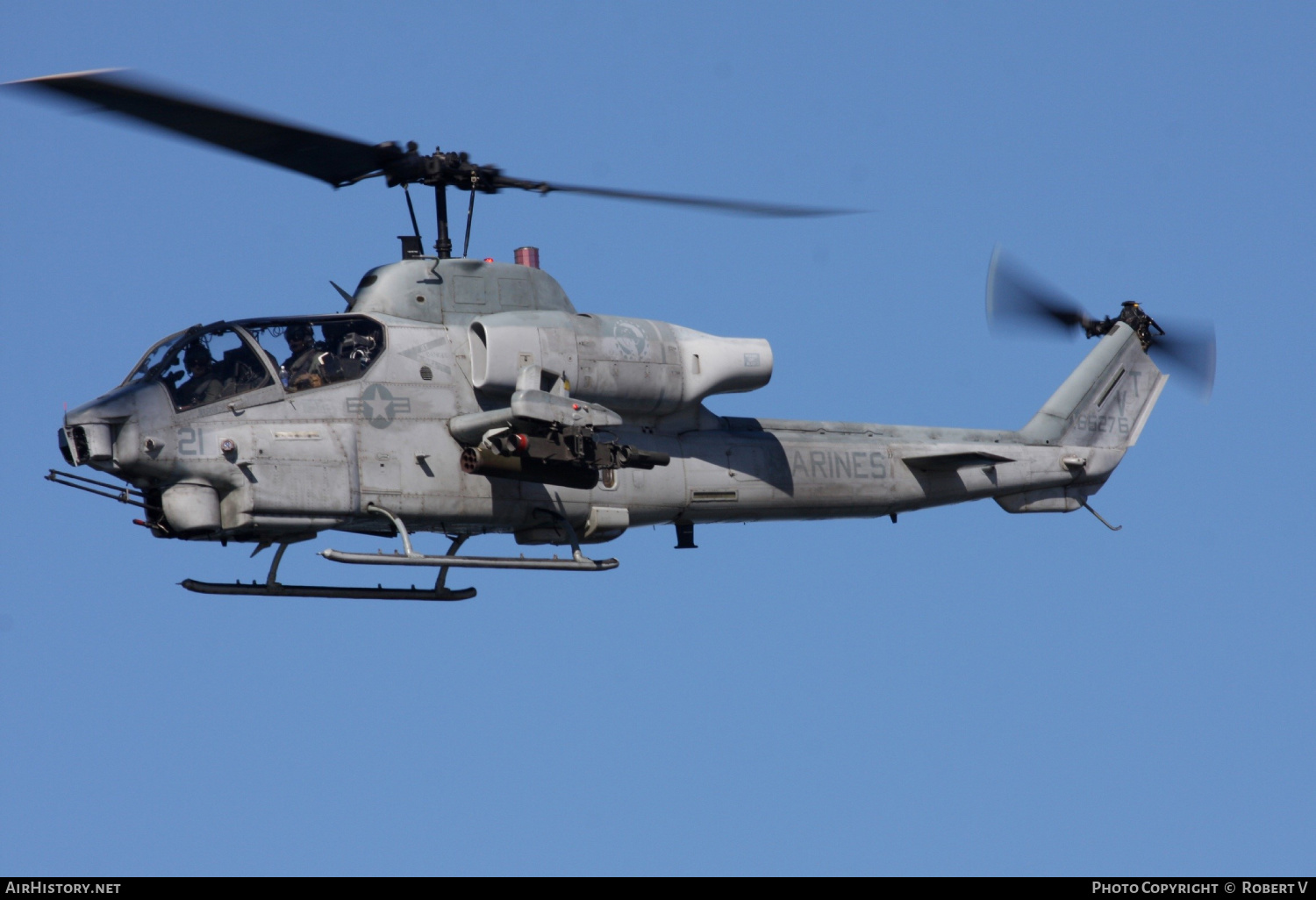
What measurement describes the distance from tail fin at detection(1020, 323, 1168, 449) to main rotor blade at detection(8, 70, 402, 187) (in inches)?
365

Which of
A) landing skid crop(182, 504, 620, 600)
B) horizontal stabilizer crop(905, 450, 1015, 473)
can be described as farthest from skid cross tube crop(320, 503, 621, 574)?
horizontal stabilizer crop(905, 450, 1015, 473)

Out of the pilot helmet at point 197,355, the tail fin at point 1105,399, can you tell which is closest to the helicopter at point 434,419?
the pilot helmet at point 197,355

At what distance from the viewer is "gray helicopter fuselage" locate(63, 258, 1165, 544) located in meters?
14.9

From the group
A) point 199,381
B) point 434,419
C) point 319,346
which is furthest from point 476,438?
point 199,381

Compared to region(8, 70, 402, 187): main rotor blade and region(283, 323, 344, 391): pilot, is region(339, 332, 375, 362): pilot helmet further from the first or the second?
region(8, 70, 402, 187): main rotor blade

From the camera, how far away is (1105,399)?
21609 millimetres

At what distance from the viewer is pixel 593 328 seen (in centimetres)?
1664

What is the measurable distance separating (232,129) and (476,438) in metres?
3.61

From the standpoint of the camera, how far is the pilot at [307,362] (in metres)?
15.4

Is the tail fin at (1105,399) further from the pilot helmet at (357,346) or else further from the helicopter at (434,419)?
the pilot helmet at (357,346)
